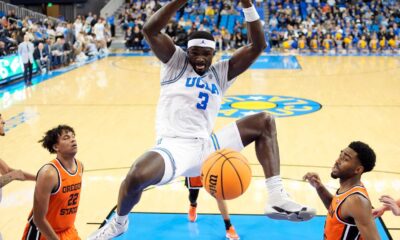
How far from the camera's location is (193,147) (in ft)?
13.6

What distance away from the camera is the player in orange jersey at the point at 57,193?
3.69 metres

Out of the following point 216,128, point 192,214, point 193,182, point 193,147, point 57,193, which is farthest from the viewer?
point 216,128

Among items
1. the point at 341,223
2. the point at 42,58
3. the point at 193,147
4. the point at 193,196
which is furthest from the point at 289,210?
the point at 42,58

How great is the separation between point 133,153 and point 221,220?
2899 mm

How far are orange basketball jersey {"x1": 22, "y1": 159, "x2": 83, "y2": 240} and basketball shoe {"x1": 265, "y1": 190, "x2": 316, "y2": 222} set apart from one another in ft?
4.81

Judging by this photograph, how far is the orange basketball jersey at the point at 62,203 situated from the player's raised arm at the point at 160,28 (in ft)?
3.80

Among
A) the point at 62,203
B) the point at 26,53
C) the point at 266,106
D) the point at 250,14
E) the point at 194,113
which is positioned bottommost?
the point at 266,106

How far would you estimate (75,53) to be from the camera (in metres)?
21.1

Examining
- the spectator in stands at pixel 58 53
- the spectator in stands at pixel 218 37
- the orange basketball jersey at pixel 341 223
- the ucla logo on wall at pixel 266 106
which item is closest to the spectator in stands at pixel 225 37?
the spectator in stands at pixel 218 37

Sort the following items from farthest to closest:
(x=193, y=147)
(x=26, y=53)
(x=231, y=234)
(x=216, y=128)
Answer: (x=26, y=53)
(x=216, y=128)
(x=231, y=234)
(x=193, y=147)

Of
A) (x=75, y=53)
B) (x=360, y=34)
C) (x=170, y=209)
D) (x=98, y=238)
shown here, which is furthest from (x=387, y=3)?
(x=98, y=238)

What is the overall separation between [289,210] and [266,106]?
833 cm

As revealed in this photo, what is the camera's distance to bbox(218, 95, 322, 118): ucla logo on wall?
1123cm

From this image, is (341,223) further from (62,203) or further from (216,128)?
(216,128)
